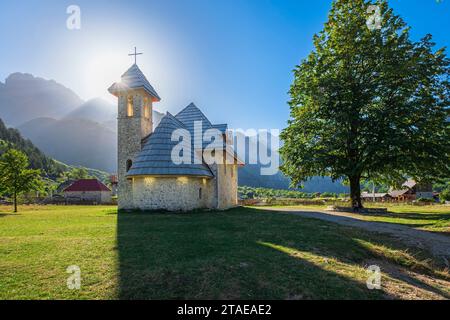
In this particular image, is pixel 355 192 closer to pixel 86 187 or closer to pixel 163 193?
pixel 163 193

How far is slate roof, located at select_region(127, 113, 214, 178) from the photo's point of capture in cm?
1955

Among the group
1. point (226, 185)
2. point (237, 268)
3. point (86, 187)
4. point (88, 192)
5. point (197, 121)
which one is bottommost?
point (88, 192)

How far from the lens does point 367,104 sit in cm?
2073

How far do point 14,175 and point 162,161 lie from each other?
69.0 feet

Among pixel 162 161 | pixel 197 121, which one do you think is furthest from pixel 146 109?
pixel 162 161

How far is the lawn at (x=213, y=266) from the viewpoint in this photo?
4.97 m

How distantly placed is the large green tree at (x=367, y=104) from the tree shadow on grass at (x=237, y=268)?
→ 12300 mm

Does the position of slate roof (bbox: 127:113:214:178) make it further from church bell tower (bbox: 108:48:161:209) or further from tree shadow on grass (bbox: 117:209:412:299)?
A: tree shadow on grass (bbox: 117:209:412:299)

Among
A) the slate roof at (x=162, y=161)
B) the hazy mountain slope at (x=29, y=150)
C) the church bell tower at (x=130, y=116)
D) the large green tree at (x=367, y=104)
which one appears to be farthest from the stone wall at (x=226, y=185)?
the hazy mountain slope at (x=29, y=150)
